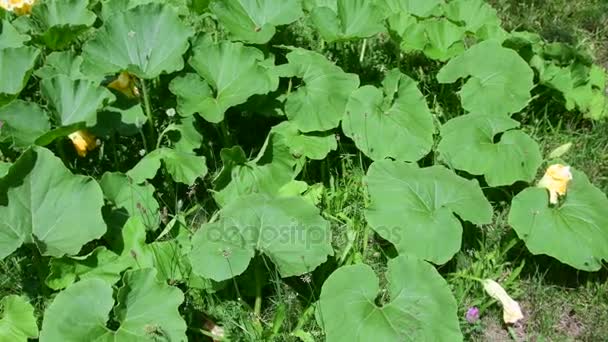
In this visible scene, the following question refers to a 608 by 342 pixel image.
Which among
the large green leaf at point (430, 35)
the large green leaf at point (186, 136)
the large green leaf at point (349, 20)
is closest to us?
the large green leaf at point (186, 136)

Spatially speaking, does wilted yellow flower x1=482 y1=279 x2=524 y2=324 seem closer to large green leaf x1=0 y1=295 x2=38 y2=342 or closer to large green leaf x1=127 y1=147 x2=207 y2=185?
large green leaf x1=127 y1=147 x2=207 y2=185

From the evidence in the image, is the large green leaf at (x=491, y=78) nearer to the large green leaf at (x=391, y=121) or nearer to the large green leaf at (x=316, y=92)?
the large green leaf at (x=391, y=121)

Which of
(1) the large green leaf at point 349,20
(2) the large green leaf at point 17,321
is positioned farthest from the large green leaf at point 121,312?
(1) the large green leaf at point 349,20

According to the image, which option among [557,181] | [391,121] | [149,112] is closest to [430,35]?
[391,121]

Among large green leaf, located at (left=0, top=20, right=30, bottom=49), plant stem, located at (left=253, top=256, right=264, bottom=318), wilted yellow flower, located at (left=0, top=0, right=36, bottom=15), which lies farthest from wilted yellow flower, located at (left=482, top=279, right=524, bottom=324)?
wilted yellow flower, located at (left=0, top=0, right=36, bottom=15)

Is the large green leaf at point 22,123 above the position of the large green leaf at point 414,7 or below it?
above

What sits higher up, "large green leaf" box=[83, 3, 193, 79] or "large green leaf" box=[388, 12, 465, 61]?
"large green leaf" box=[83, 3, 193, 79]
